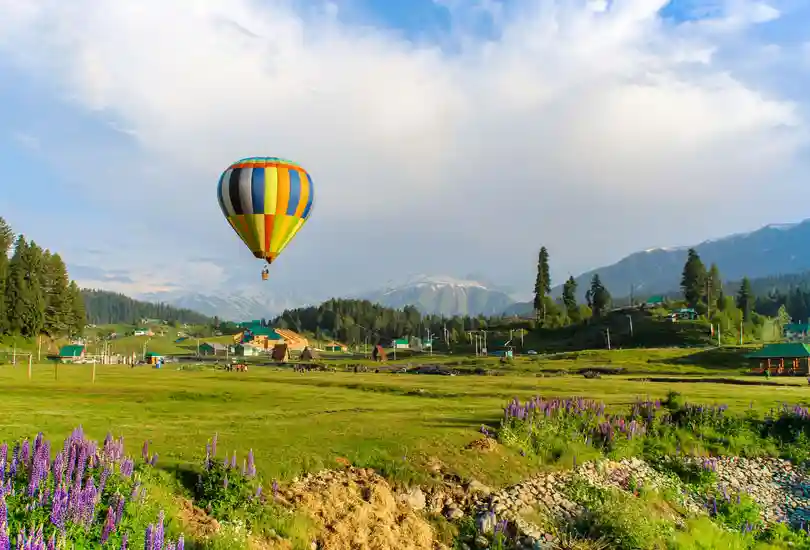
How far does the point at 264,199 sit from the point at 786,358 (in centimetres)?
8005

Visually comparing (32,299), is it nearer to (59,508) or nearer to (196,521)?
(196,521)

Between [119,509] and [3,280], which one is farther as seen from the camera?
[3,280]

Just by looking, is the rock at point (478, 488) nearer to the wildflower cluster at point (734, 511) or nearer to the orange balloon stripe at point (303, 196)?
the wildflower cluster at point (734, 511)

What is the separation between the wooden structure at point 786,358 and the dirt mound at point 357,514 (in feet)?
269

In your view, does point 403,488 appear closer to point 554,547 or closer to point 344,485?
point 344,485

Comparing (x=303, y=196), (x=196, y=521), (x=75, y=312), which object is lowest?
(x=196, y=521)

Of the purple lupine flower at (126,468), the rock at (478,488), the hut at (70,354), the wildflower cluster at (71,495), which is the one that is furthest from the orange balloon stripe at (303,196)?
the hut at (70,354)

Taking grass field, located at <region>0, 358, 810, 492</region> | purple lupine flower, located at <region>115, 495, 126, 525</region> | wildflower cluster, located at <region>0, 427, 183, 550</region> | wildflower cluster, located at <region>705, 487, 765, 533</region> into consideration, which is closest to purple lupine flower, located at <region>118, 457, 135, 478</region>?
wildflower cluster, located at <region>0, 427, 183, 550</region>

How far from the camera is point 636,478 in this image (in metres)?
24.7

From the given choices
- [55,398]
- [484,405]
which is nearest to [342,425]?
[484,405]

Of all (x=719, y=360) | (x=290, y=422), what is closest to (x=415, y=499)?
(x=290, y=422)

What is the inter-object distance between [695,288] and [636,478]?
6662 inches

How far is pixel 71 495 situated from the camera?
12.2m

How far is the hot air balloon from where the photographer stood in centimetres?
4959
